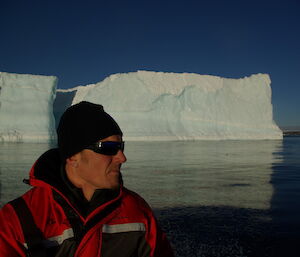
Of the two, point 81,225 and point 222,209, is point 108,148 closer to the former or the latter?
point 81,225

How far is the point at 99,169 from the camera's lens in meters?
1.28

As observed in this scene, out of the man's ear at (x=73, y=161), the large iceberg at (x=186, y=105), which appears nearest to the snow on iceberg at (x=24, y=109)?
the large iceberg at (x=186, y=105)

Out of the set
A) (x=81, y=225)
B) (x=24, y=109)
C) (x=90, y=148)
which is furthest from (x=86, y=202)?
(x=24, y=109)

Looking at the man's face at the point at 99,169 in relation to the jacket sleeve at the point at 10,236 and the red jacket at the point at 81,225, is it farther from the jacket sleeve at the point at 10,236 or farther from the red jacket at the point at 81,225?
the jacket sleeve at the point at 10,236

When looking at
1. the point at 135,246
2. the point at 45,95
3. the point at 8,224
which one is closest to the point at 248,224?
the point at 135,246

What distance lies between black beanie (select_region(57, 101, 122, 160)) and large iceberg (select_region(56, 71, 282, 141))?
34.9 m

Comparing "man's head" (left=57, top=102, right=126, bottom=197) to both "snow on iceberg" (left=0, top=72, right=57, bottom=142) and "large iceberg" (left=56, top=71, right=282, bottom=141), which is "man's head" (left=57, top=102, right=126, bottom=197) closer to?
"snow on iceberg" (left=0, top=72, right=57, bottom=142)

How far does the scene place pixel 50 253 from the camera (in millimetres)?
1146

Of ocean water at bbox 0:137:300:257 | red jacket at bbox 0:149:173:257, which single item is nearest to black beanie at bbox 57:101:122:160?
red jacket at bbox 0:149:173:257

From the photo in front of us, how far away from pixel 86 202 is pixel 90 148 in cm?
23

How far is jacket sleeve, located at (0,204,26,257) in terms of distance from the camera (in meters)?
1.05

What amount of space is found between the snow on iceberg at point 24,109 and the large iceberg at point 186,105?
21.1ft

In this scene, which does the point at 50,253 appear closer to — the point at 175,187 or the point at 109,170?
the point at 109,170

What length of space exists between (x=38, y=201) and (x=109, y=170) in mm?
292
